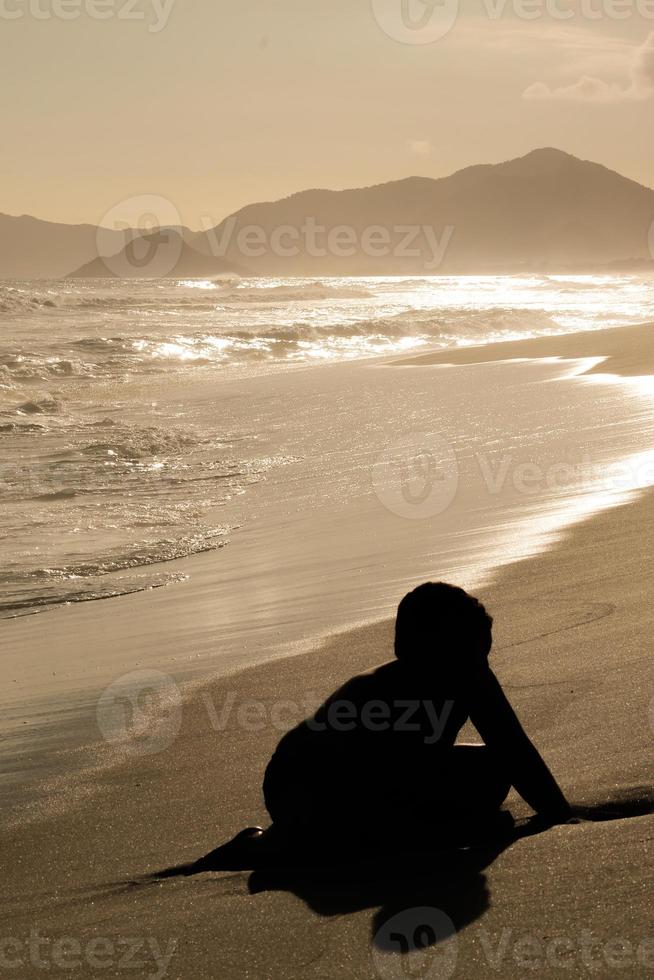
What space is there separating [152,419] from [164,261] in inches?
6307

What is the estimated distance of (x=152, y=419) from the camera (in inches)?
640

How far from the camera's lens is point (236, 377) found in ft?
76.1

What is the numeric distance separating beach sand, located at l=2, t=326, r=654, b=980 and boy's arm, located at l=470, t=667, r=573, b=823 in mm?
112

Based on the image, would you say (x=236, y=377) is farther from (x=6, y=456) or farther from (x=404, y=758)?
(x=404, y=758)

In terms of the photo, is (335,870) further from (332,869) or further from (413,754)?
(413,754)

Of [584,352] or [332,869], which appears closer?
[332,869]

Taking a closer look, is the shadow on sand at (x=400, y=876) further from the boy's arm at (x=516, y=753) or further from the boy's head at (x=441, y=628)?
the boy's head at (x=441, y=628)

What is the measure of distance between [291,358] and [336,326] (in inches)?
258

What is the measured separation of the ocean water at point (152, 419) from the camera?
28.4ft

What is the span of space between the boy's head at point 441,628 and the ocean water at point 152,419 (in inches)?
178

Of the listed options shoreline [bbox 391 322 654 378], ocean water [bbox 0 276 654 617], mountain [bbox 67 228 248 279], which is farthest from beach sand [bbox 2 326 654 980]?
mountain [bbox 67 228 248 279]

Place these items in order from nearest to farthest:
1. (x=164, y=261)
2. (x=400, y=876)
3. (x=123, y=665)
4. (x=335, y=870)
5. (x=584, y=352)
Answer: (x=400, y=876)
(x=335, y=870)
(x=123, y=665)
(x=584, y=352)
(x=164, y=261)

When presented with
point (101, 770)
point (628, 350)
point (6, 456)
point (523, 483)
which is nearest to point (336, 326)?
point (628, 350)

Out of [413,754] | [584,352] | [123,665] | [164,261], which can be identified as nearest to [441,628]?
[413,754]
